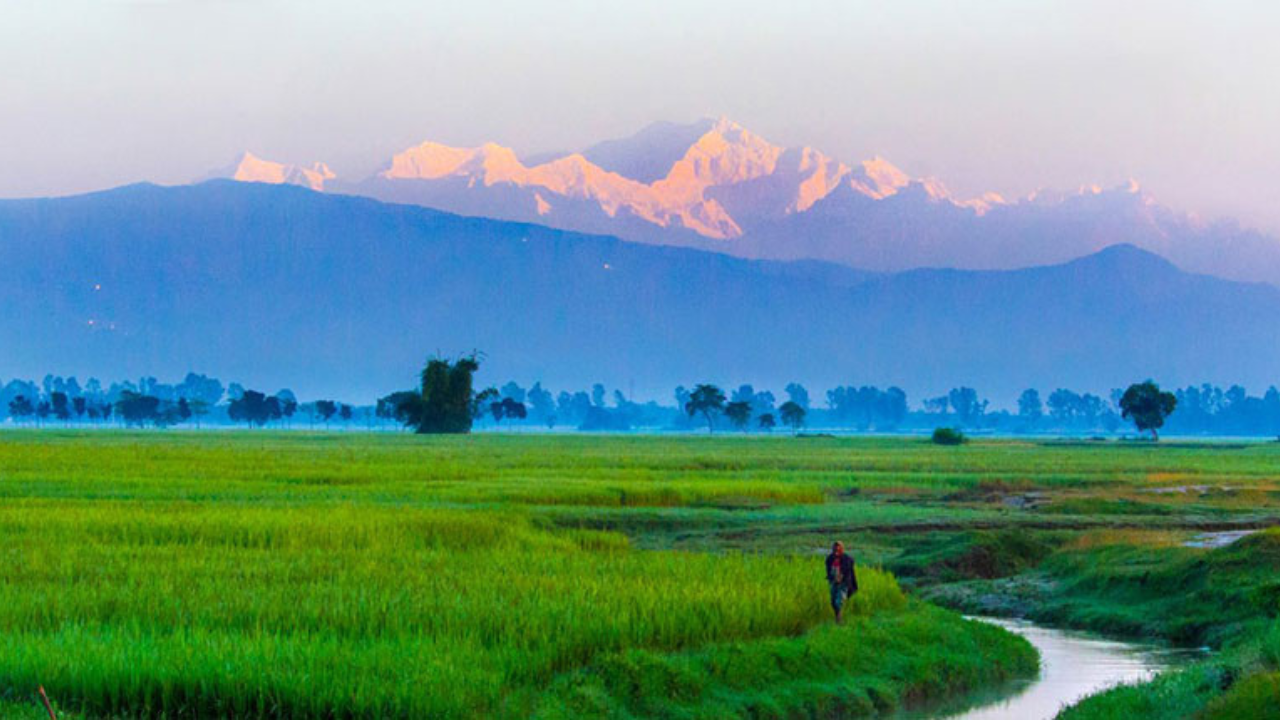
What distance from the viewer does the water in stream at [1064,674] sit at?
24047mm

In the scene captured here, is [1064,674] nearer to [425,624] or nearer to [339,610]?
[425,624]

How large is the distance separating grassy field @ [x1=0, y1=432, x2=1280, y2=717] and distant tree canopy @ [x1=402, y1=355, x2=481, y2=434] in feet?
353

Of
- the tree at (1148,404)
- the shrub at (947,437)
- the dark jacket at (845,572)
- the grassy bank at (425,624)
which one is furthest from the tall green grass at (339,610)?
the tree at (1148,404)

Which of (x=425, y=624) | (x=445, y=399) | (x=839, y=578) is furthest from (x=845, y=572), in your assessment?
(x=445, y=399)

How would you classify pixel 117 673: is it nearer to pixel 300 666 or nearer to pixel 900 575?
pixel 300 666

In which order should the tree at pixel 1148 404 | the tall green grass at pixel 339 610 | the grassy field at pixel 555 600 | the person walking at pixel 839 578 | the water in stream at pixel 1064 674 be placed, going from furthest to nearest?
the tree at pixel 1148 404 → the person walking at pixel 839 578 → the water in stream at pixel 1064 674 → the grassy field at pixel 555 600 → the tall green grass at pixel 339 610

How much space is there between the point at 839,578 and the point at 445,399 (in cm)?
14426

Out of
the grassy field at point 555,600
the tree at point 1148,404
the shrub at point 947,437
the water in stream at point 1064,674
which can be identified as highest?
the tree at point 1148,404

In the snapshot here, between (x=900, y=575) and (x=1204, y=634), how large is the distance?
30.9 ft

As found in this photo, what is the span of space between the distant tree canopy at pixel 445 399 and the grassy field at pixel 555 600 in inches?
4241

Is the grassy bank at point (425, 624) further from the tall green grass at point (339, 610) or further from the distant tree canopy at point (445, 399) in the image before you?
the distant tree canopy at point (445, 399)

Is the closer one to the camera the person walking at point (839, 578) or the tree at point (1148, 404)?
A: the person walking at point (839, 578)

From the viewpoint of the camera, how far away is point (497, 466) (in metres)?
81.1

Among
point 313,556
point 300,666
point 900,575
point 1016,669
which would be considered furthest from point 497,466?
point 300,666
